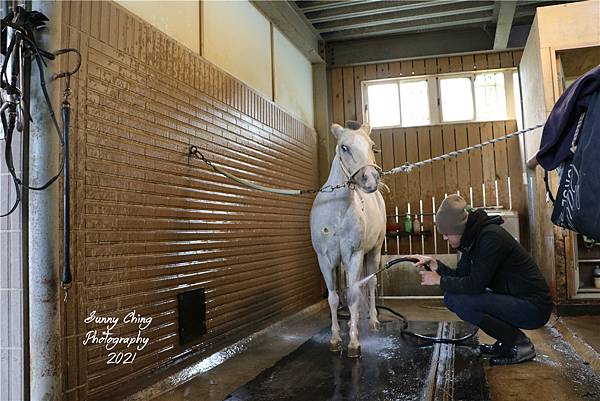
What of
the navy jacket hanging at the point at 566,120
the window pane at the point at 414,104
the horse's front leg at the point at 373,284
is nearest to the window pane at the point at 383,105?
the window pane at the point at 414,104

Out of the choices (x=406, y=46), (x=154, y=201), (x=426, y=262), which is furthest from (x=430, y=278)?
(x=406, y=46)

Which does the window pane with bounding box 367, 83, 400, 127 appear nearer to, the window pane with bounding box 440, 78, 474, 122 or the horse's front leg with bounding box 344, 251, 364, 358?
the window pane with bounding box 440, 78, 474, 122

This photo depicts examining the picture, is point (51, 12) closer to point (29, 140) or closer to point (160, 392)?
point (29, 140)

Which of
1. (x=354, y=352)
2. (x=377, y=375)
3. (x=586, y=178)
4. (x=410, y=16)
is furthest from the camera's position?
(x=410, y=16)

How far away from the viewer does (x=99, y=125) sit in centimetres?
267

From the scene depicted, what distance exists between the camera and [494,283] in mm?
3262

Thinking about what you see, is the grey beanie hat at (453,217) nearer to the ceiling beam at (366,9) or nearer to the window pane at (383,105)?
the ceiling beam at (366,9)

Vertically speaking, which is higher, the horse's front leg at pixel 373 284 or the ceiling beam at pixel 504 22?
the ceiling beam at pixel 504 22

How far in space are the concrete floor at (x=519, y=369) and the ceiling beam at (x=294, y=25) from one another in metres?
3.60

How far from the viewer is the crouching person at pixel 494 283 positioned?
303 cm

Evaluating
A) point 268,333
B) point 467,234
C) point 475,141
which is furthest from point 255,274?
point 475,141

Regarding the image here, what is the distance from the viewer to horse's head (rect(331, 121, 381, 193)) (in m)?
3.36

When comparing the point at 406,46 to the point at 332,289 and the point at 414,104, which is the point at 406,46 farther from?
the point at 332,289

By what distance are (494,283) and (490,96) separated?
465 cm
